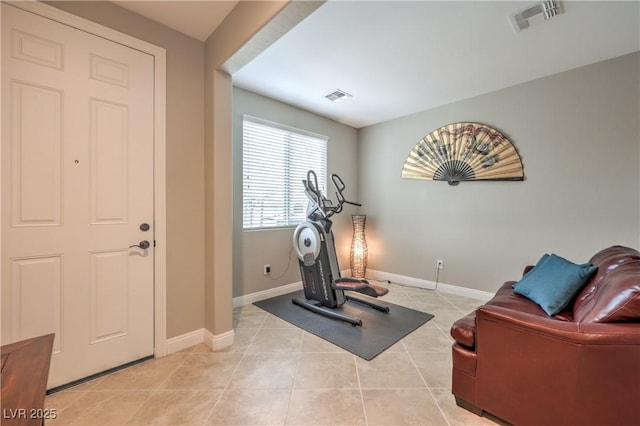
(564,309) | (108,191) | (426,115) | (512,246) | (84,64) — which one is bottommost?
(564,309)

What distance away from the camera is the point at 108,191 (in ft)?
6.13

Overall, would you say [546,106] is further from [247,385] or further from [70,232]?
[70,232]

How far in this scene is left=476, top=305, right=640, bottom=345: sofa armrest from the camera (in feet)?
3.77

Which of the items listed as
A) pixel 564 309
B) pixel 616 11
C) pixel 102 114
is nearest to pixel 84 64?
pixel 102 114

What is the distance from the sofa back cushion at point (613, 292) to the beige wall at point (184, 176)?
2.61m

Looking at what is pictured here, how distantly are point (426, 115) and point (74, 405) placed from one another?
180 inches

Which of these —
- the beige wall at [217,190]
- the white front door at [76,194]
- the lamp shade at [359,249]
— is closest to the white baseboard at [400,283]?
the lamp shade at [359,249]

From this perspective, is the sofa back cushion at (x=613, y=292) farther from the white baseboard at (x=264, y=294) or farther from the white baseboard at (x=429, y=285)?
the white baseboard at (x=264, y=294)

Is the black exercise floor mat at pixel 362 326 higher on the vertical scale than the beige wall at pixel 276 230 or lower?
lower

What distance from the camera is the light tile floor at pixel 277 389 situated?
1.51 meters

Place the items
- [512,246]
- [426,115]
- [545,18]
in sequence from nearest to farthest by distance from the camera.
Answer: [545,18]
[512,246]
[426,115]

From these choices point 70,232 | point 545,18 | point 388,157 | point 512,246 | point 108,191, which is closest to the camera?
point 70,232

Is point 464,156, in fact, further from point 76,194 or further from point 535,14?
point 76,194

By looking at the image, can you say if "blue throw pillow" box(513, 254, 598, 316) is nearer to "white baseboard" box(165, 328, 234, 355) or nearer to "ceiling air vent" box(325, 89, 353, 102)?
"white baseboard" box(165, 328, 234, 355)
